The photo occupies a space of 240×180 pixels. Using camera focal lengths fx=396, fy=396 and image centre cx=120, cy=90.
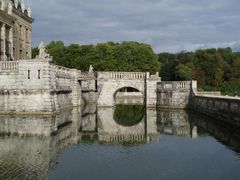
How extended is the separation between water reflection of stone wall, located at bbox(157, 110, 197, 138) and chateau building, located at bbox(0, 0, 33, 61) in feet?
62.0

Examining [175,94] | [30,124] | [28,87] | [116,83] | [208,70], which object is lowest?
[30,124]

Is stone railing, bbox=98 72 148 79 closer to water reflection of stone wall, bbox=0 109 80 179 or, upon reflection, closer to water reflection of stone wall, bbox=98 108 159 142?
water reflection of stone wall, bbox=98 108 159 142

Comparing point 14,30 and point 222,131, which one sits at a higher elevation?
point 14,30

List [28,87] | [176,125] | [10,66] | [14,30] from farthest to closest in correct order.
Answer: [14,30], [10,66], [28,87], [176,125]

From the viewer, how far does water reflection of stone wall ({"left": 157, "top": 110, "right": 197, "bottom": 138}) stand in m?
26.4

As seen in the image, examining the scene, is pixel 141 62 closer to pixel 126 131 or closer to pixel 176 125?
pixel 176 125

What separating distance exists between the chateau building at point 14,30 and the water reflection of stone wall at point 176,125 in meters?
18.9

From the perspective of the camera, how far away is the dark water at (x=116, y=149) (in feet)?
50.2

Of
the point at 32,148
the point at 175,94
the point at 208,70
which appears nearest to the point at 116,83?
the point at 175,94

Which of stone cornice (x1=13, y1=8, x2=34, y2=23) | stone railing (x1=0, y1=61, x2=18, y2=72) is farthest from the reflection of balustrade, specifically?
stone cornice (x1=13, y1=8, x2=34, y2=23)

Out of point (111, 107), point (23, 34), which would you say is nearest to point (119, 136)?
point (111, 107)

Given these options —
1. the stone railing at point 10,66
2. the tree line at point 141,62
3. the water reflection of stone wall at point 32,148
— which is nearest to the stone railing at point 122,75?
the stone railing at point 10,66

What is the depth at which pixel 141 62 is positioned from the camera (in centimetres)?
7294

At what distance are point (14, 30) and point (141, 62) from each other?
103 ft
